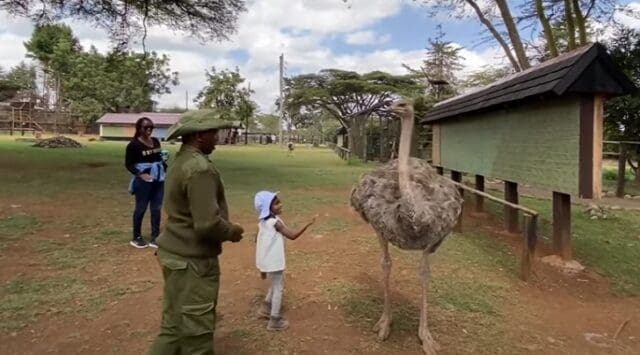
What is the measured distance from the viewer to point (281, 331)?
4.26 metres

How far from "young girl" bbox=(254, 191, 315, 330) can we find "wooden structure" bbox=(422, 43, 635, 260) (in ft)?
11.3

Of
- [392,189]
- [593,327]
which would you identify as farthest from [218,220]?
[593,327]

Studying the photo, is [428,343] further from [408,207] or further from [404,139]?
[404,139]

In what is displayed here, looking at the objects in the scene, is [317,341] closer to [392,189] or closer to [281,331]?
[281,331]

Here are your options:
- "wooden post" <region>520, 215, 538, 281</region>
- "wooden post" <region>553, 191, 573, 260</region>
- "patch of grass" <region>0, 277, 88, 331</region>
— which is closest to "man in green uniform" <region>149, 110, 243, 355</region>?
"patch of grass" <region>0, 277, 88, 331</region>

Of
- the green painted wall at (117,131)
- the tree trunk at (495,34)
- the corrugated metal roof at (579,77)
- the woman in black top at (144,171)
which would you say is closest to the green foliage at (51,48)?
the green painted wall at (117,131)

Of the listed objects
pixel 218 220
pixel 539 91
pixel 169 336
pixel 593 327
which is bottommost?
pixel 593 327

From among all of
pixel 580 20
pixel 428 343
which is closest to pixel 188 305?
pixel 428 343

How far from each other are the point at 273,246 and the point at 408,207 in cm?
113

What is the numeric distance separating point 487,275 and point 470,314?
1.40 meters

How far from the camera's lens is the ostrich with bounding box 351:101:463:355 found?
3.95m

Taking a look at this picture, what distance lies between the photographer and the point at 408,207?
3918 mm

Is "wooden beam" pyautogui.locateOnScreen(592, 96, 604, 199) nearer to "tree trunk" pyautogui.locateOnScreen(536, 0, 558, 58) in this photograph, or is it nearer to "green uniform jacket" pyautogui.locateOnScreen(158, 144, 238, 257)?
"green uniform jacket" pyautogui.locateOnScreen(158, 144, 238, 257)

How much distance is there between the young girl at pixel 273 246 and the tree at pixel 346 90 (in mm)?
28011
